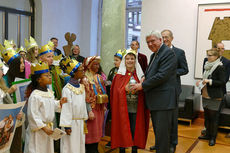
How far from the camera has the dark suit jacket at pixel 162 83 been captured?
3.04m

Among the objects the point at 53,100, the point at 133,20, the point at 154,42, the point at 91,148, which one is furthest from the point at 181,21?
the point at 53,100

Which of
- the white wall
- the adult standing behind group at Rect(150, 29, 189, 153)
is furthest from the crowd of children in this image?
the white wall

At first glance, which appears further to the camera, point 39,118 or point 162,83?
point 162,83

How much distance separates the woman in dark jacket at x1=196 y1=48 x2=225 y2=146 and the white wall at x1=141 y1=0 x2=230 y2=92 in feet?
6.89

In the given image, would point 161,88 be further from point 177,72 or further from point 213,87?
point 213,87

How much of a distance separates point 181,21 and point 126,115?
4.04 metres

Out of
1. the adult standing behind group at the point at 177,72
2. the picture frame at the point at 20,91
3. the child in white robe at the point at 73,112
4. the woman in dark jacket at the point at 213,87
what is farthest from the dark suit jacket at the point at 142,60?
the picture frame at the point at 20,91

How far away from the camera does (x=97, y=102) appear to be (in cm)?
354

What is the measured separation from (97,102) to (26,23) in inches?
219

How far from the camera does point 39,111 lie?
100 inches

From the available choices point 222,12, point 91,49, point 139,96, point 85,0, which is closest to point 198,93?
point 222,12

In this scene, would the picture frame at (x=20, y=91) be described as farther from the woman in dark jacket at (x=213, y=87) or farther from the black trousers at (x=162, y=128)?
the woman in dark jacket at (x=213, y=87)

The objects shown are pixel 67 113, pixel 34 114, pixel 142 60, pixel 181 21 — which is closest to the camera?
pixel 34 114

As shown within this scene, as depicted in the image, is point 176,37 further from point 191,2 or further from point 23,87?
point 23,87
